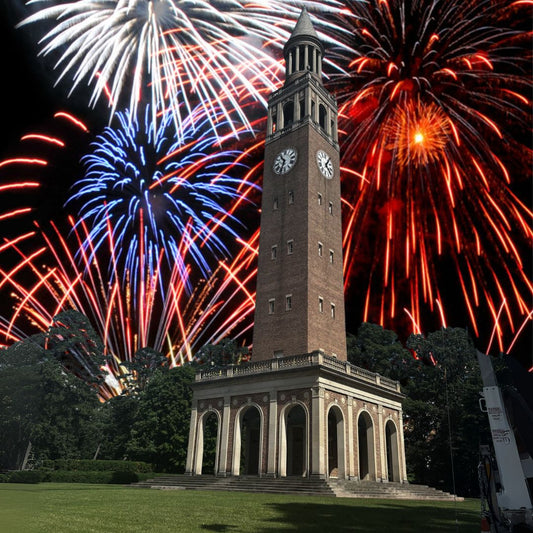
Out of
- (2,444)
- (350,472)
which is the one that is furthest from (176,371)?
(350,472)

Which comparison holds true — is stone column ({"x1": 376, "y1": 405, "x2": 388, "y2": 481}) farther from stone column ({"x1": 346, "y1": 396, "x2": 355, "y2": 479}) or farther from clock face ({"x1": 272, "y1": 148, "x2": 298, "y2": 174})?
clock face ({"x1": 272, "y1": 148, "x2": 298, "y2": 174})

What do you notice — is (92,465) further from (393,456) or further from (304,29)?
(304,29)

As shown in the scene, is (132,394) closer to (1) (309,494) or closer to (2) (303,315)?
(2) (303,315)

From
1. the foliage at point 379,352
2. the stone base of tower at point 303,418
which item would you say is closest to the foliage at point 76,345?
the stone base of tower at point 303,418

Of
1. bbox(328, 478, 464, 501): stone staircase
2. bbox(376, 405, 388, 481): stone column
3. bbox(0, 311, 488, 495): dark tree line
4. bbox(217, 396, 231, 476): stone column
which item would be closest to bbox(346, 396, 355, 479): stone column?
bbox(328, 478, 464, 501): stone staircase

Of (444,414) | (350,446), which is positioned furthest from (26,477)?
(444,414)
